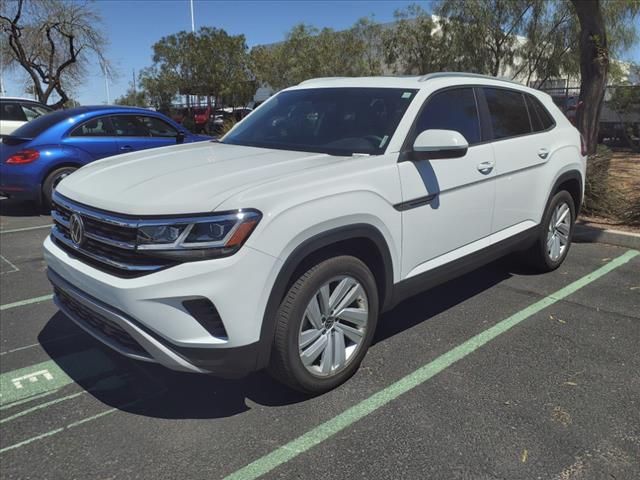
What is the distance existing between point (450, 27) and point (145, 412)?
23777 millimetres

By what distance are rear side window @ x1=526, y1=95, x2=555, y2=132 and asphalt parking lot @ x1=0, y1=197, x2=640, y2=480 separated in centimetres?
162

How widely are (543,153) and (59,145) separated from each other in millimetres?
6465

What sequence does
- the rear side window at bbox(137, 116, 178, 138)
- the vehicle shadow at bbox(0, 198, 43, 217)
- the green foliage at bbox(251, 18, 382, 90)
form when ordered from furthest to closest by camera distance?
the green foliage at bbox(251, 18, 382, 90), the rear side window at bbox(137, 116, 178, 138), the vehicle shadow at bbox(0, 198, 43, 217)

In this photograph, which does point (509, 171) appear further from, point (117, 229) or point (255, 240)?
point (117, 229)

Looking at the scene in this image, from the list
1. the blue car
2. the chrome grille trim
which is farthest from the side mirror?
the blue car

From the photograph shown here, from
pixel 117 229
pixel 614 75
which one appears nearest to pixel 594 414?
pixel 117 229

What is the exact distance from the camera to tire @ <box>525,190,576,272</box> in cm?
498

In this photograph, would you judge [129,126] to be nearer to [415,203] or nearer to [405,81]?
[405,81]

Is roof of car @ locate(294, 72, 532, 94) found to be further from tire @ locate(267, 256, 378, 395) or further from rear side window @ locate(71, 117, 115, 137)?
rear side window @ locate(71, 117, 115, 137)

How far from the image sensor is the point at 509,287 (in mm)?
4977

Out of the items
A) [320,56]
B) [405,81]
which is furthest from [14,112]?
[320,56]

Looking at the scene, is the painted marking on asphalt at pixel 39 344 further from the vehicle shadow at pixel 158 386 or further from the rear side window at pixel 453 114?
the rear side window at pixel 453 114

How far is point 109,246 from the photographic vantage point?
2.80 metres

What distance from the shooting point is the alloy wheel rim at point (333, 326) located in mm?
2965
